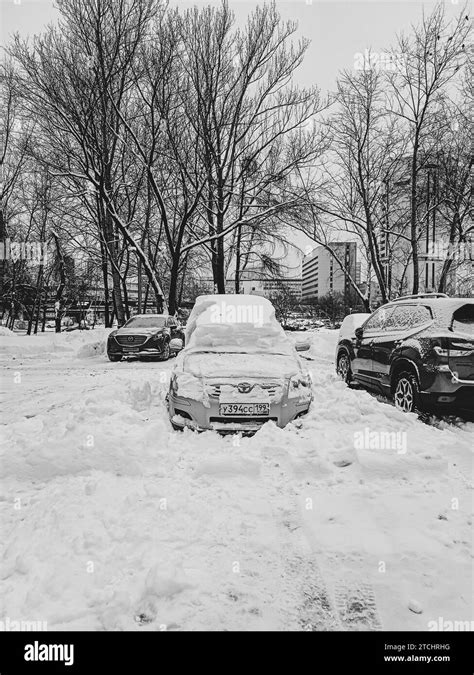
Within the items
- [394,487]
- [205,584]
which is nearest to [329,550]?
[205,584]

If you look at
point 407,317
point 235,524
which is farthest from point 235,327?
point 235,524

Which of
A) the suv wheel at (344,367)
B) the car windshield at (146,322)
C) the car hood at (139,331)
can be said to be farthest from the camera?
the car windshield at (146,322)

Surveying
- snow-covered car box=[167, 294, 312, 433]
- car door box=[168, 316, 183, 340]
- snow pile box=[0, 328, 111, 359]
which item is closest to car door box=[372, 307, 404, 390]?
snow-covered car box=[167, 294, 312, 433]

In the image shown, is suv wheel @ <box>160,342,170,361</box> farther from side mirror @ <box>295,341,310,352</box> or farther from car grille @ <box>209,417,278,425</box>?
car grille @ <box>209,417,278,425</box>

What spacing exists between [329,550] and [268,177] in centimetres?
2050

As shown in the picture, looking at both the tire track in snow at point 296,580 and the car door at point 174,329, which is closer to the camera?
the tire track in snow at point 296,580

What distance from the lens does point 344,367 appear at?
10.0 m

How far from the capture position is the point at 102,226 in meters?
22.9

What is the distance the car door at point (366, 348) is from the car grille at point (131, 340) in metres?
8.19

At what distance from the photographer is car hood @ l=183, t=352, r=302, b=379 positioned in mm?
5480

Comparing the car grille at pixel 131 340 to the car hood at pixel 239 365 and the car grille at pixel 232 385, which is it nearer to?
the car hood at pixel 239 365

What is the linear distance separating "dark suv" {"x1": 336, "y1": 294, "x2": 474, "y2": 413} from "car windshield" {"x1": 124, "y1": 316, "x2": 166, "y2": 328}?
31.3 feet

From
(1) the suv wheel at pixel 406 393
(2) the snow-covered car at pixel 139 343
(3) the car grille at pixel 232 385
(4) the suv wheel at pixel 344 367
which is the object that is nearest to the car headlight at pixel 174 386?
(3) the car grille at pixel 232 385

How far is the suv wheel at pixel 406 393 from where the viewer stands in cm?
639
